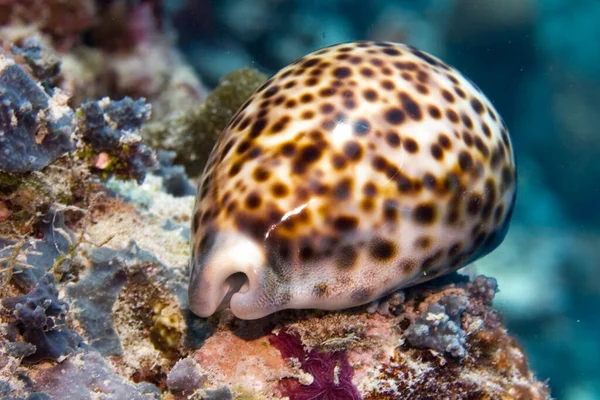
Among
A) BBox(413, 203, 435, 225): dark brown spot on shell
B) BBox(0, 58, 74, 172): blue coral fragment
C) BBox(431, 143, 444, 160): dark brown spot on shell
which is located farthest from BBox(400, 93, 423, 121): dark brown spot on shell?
BBox(0, 58, 74, 172): blue coral fragment

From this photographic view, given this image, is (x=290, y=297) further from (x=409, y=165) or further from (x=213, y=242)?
(x=409, y=165)

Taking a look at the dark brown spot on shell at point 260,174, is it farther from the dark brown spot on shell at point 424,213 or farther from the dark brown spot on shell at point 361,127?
the dark brown spot on shell at point 424,213

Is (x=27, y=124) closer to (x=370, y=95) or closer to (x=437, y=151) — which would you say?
(x=370, y=95)

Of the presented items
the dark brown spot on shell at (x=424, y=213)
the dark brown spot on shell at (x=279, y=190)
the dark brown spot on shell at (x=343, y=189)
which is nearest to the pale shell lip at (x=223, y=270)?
the dark brown spot on shell at (x=279, y=190)

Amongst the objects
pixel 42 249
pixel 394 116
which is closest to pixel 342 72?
pixel 394 116

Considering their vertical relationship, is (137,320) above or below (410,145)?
below

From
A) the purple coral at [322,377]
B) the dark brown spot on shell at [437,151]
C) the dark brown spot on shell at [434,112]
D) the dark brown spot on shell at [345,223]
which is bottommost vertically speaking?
the purple coral at [322,377]

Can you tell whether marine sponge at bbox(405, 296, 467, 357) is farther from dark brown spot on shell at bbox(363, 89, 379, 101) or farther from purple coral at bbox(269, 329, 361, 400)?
dark brown spot on shell at bbox(363, 89, 379, 101)
